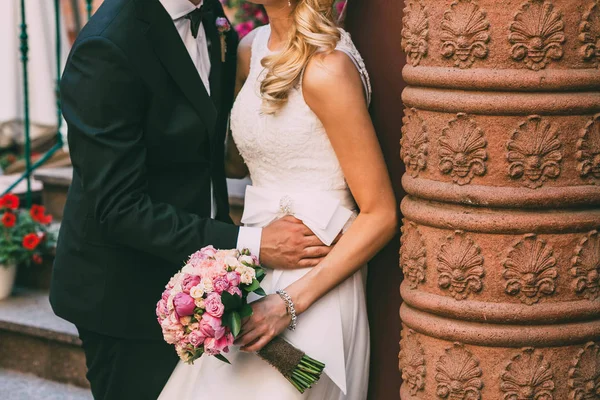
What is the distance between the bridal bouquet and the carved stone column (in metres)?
0.56

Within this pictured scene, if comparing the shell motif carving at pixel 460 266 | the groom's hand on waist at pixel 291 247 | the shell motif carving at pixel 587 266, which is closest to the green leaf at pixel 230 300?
the groom's hand on waist at pixel 291 247

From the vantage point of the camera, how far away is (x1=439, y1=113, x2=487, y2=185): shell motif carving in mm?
2123

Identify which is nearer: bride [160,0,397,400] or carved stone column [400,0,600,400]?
carved stone column [400,0,600,400]

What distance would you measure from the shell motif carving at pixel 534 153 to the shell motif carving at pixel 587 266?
0.69 feet

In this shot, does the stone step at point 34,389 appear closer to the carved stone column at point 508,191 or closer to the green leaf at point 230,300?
the green leaf at point 230,300

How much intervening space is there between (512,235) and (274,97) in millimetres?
958

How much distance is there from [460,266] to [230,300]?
674 millimetres

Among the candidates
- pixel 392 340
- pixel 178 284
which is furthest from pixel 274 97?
pixel 392 340

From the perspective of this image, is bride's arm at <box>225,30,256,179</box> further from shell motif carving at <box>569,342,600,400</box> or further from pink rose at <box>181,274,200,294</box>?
shell motif carving at <box>569,342,600,400</box>

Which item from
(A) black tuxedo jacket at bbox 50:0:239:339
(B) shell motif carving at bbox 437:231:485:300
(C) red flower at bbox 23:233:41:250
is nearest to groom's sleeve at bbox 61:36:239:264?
(A) black tuxedo jacket at bbox 50:0:239:339

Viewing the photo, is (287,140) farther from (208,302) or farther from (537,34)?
(537,34)

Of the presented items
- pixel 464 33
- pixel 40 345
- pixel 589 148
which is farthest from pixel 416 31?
pixel 40 345

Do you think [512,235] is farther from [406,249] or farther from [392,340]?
[392,340]

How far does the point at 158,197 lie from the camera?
2883 mm
